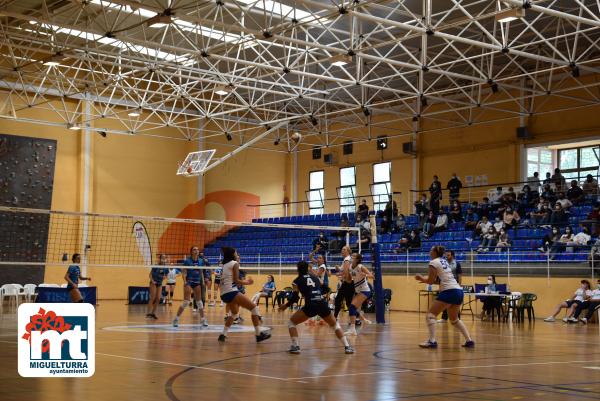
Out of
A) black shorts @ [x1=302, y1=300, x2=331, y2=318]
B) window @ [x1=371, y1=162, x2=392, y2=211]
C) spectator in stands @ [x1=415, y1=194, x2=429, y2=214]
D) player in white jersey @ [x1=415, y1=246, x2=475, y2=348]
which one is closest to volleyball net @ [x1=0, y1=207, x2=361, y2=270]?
spectator in stands @ [x1=415, y1=194, x2=429, y2=214]

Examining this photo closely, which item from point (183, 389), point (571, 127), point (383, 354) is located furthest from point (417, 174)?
point (183, 389)

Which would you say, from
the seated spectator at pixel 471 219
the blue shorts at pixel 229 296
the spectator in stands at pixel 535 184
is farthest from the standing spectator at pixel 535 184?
the blue shorts at pixel 229 296

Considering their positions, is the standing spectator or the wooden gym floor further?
the standing spectator

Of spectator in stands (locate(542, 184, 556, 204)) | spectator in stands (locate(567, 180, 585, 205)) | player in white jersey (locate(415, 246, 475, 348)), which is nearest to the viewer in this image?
player in white jersey (locate(415, 246, 475, 348))

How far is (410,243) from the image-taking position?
30469mm

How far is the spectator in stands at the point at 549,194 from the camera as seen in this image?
28.5 metres

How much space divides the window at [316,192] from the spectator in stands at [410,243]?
35.5ft

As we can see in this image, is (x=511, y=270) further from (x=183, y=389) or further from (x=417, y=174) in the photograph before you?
(x=183, y=389)

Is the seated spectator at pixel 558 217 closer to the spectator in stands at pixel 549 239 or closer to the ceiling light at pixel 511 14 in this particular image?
the spectator in stands at pixel 549 239

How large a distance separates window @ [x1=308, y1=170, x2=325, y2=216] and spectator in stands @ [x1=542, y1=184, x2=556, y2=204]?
14092 mm

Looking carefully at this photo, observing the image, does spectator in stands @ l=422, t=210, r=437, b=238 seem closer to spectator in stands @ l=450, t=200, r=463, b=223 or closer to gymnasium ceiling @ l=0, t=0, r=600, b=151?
spectator in stands @ l=450, t=200, r=463, b=223

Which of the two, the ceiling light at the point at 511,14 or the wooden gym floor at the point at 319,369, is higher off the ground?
→ the ceiling light at the point at 511,14

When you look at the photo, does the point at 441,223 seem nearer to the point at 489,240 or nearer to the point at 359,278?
the point at 489,240

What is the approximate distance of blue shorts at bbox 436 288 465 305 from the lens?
45.1 feet
